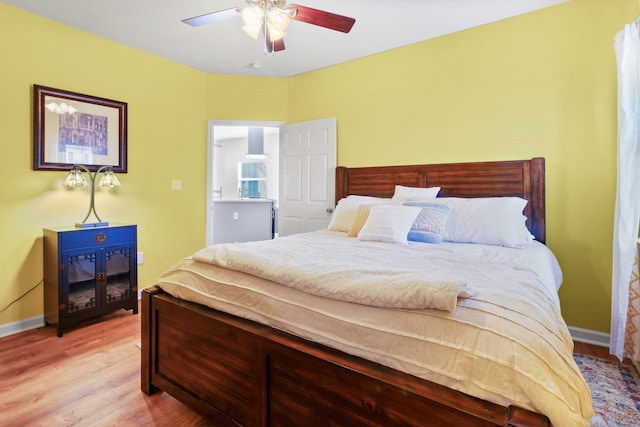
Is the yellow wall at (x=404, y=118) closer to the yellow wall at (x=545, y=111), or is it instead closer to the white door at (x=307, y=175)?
the yellow wall at (x=545, y=111)

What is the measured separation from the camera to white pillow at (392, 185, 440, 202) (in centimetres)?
284

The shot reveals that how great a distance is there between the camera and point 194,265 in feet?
5.50

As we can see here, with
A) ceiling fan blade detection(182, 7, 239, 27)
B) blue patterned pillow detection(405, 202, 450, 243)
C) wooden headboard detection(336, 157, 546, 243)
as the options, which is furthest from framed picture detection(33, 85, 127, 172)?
blue patterned pillow detection(405, 202, 450, 243)

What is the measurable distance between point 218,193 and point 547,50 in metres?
7.17

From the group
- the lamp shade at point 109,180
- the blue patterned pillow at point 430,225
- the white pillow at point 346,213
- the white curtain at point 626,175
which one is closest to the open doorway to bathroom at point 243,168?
the lamp shade at point 109,180

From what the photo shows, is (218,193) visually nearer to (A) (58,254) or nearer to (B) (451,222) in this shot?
(A) (58,254)

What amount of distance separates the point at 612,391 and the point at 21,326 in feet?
13.7

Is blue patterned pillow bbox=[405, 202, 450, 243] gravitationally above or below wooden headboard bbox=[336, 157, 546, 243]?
below

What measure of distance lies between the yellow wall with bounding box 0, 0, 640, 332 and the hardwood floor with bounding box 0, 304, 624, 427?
0.55 m

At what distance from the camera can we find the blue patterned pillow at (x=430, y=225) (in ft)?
7.55

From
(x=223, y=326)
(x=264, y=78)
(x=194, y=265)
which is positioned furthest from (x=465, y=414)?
(x=264, y=78)

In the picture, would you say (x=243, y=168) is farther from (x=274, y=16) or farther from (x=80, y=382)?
(x=80, y=382)

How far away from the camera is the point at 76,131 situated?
9.64 feet

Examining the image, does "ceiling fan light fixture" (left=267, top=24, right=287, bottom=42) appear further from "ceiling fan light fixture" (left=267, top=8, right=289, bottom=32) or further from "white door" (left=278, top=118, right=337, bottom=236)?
"white door" (left=278, top=118, right=337, bottom=236)
